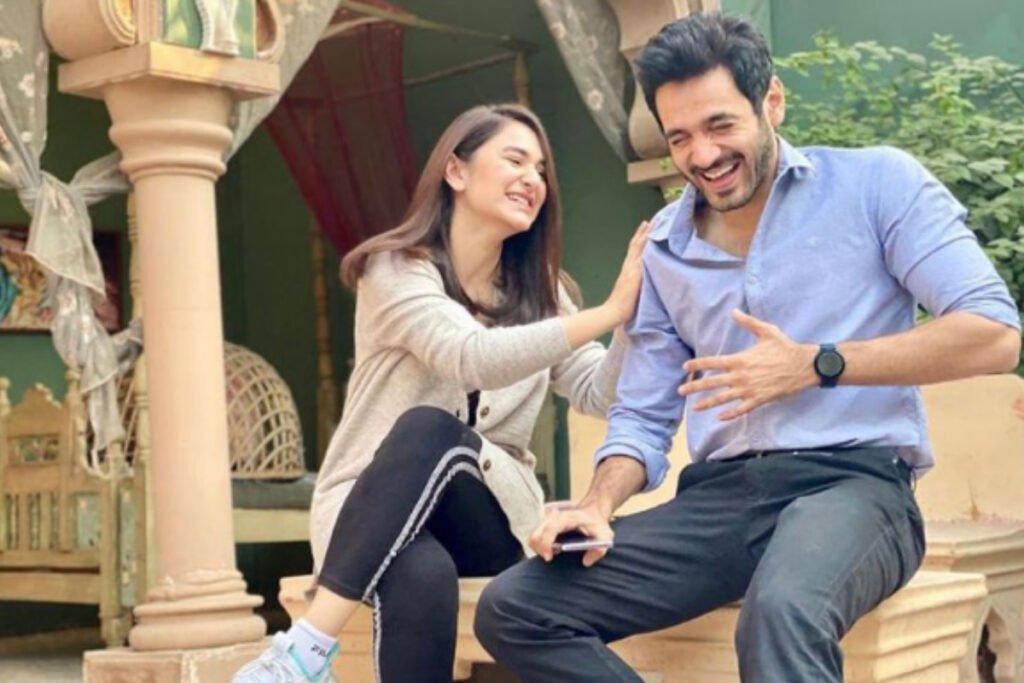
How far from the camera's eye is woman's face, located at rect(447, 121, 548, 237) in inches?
108

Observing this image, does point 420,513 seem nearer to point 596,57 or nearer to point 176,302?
point 176,302

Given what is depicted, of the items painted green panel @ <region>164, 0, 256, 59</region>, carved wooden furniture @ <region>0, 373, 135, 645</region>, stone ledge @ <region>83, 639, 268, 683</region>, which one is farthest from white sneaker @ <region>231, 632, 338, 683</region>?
carved wooden furniture @ <region>0, 373, 135, 645</region>

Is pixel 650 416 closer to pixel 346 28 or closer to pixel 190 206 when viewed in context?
pixel 190 206

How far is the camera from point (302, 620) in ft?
8.03

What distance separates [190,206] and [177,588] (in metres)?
1.00

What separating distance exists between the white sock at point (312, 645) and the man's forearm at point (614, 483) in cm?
46

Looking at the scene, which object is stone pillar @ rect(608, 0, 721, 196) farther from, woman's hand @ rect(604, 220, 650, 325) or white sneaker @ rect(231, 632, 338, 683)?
white sneaker @ rect(231, 632, 338, 683)

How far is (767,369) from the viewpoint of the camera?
6.93ft

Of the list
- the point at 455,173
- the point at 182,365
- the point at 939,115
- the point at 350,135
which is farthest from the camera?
the point at 350,135

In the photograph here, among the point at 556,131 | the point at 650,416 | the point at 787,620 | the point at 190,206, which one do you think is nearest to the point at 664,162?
the point at 556,131

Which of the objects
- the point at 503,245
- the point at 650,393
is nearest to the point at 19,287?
the point at 503,245

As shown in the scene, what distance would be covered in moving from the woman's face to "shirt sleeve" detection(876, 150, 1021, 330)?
28.1 inches

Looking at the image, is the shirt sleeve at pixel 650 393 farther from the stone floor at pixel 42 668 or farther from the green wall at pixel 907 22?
the green wall at pixel 907 22

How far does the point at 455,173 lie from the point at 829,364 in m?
0.91
